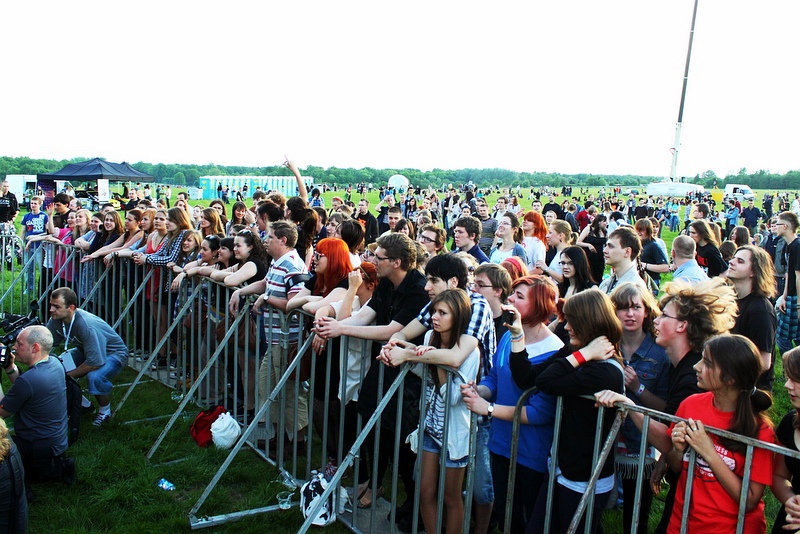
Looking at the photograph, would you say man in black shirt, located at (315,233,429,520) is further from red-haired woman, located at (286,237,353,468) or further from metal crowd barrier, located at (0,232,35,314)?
metal crowd barrier, located at (0,232,35,314)

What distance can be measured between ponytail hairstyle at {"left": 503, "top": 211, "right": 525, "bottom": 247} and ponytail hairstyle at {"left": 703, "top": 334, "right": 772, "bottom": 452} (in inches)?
222

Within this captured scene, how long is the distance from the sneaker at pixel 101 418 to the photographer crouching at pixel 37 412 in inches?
46.4

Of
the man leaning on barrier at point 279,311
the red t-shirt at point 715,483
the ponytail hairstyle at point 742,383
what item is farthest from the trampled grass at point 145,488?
the ponytail hairstyle at point 742,383

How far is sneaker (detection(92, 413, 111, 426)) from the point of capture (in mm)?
6594

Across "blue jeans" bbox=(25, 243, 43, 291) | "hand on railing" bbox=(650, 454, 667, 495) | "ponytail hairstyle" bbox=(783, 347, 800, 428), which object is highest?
"ponytail hairstyle" bbox=(783, 347, 800, 428)

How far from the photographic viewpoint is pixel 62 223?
40.2 feet

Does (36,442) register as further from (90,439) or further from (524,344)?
(524,344)

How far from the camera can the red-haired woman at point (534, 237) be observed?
8789 millimetres

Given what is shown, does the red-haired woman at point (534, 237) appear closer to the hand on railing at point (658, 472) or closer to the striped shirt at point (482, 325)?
the striped shirt at point (482, 325)

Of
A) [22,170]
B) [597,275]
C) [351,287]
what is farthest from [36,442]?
[22,170]

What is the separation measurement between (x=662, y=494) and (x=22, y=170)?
104350mm

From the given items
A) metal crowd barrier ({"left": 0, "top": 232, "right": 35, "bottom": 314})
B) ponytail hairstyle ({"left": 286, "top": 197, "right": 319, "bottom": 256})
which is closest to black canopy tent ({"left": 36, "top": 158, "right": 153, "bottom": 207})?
metal crowd barrier ({"left": 0, "top": 232, "right": 35, "bottom": 314})

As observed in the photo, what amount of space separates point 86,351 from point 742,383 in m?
5.94

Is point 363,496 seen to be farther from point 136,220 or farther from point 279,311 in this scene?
point 136,220
